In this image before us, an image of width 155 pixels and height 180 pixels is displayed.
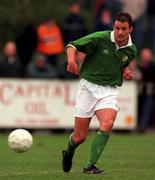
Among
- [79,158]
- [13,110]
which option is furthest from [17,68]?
[79,158]

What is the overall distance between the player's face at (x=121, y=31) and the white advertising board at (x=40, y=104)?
10663mm

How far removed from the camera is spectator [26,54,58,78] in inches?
874

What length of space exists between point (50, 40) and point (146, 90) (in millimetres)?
3159

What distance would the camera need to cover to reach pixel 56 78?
22.4 meters

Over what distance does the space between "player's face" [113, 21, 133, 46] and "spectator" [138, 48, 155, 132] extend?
11.2m

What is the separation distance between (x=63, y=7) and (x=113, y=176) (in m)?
15.2

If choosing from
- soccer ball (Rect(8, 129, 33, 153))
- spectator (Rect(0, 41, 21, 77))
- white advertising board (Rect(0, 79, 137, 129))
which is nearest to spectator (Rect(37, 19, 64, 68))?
spectator (Rect(0, 41, 21, 77))

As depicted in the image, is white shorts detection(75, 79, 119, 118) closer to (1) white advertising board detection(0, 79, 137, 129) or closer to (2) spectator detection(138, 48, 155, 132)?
(1) white advertising board detection(0, 79, 137, 129)

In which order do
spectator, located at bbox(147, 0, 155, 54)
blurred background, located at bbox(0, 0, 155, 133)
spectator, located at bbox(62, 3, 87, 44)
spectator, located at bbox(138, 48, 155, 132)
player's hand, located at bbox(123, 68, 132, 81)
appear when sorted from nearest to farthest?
1. player's hand, located at bbox(123, 68, 132, 81)
2. blurred background, located at bbox(0, 0, 155, 133)
3. spectator, located at bbox(62, 3, 87, 44)
4. spectator, located at bbox(138, 48, 155, 132)
5. spectator, located at bbox(147, 0, 155, 54)

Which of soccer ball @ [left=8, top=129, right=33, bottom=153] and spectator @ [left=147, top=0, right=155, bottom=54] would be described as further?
spectator @ [left=147, top=0, right=155, bottom=54]

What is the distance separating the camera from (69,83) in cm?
2234

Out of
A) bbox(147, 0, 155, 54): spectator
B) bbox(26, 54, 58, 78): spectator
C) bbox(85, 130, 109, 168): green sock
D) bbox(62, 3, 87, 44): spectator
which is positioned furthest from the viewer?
bbox(147, 0, 155, 54): spectator

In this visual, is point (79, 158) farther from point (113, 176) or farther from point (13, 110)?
point (13, 110)

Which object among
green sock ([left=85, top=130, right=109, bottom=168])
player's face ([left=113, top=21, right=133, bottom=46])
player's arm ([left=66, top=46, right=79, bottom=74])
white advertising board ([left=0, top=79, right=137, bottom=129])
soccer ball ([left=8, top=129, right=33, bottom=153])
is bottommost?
white advertising board ([left=0, top=79, right=137, bottom=129])
